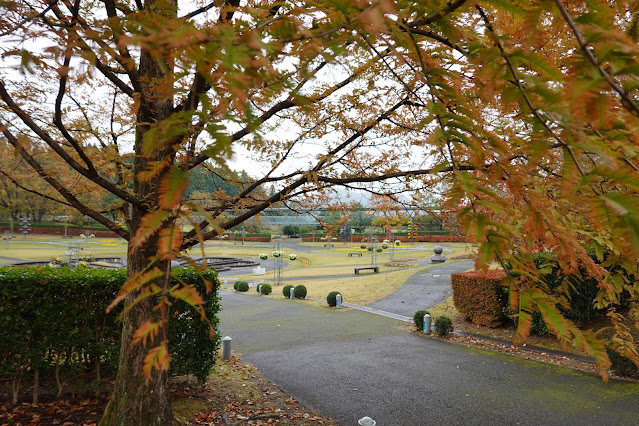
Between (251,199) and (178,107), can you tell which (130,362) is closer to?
(251,199)

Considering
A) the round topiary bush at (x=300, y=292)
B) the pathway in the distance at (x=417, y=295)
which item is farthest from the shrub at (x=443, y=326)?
the round topiary bush at (x=300, y=292)

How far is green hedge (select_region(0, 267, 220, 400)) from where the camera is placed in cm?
535

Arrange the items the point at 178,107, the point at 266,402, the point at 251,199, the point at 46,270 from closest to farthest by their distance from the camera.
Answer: the point at 178,107 → the point at 251,199 → the point at 46,270 → the point at 266,402

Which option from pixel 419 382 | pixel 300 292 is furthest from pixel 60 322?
pixel 300 292

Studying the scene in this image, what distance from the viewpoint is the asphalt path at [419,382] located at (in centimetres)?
620

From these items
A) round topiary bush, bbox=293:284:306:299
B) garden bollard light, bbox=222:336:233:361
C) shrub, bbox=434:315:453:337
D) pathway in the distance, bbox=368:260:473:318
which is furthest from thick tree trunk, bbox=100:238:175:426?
round topiary bush, bbox=293:284:306:299

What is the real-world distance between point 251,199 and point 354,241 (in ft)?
205

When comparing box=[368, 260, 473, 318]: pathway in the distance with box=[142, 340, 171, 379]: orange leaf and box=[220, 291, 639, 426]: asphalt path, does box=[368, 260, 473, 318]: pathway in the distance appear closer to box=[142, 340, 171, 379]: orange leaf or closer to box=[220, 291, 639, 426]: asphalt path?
box=[220, 291, 639, 426]: asphalt path

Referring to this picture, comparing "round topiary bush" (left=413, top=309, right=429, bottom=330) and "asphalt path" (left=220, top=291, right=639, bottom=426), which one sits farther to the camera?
"round topiary bush" (left=413, top=309, right=429, bottom=330)

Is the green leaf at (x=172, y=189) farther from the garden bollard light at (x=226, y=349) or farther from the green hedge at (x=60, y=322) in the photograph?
the garden bollard light at (x=226, y=349)

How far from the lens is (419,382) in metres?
7.60

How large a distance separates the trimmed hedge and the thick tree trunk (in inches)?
370

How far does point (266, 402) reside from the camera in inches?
259

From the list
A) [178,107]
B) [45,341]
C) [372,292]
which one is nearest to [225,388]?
[45,341]
